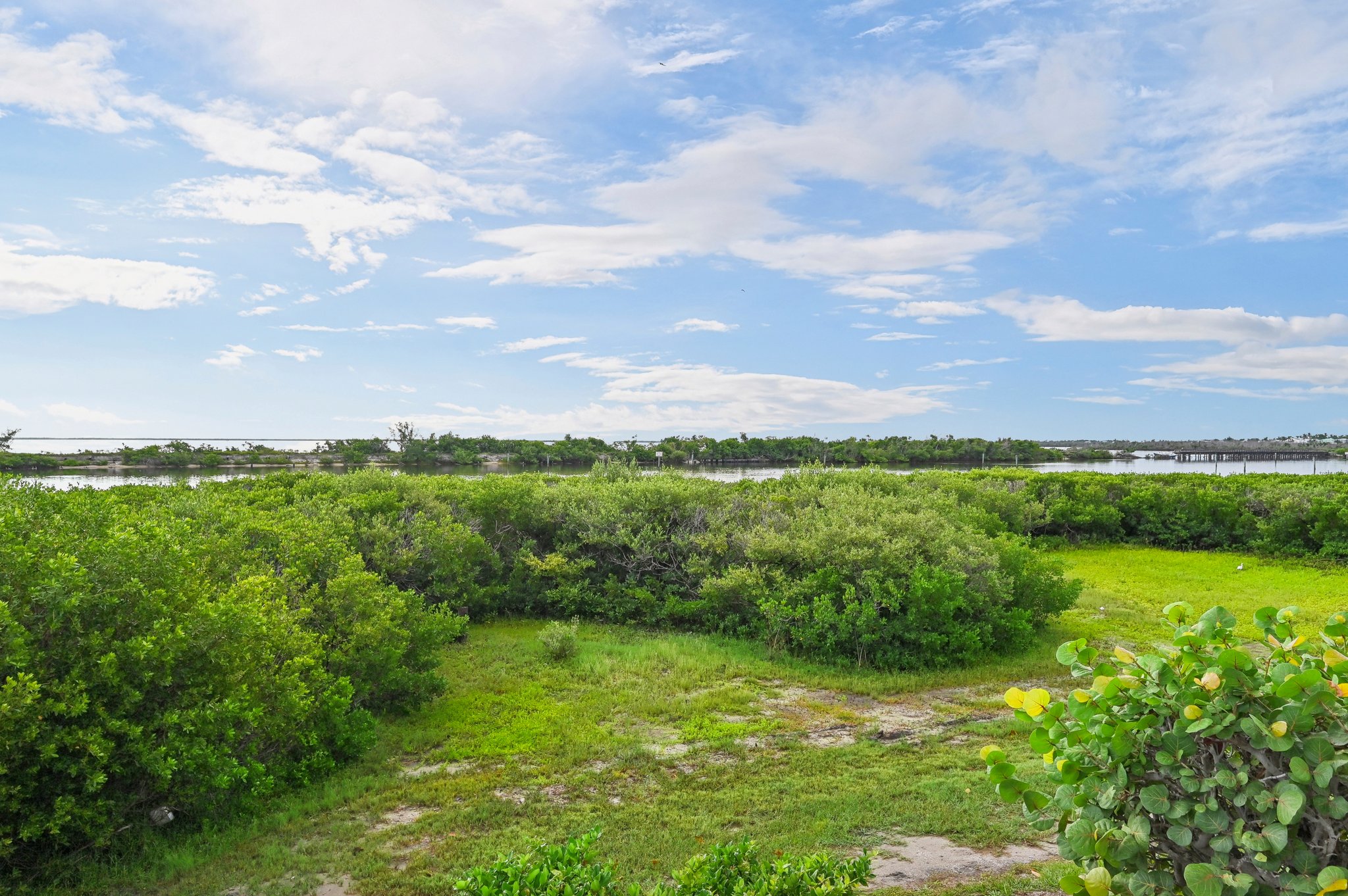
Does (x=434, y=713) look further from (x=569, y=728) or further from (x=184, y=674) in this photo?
(x=184, y=674)

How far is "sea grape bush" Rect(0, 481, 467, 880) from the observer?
491 centimetres

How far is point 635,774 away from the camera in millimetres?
6695

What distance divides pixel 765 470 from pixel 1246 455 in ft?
202

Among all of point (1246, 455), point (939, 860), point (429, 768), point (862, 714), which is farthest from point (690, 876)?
point (1246, 455)

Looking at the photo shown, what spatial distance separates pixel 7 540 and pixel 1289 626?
7.02 m

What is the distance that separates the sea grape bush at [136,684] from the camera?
491 centimetres

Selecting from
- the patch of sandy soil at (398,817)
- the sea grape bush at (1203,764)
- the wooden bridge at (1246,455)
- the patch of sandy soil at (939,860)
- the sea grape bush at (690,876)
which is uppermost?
the wooden bridge at (1246,455)

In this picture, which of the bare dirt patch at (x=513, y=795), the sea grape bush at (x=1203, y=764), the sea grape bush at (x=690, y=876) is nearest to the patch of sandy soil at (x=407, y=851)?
the bare dirt patch at (x=513, y=795)

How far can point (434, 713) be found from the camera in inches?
331

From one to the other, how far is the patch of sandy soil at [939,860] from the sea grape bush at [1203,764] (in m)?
2.24

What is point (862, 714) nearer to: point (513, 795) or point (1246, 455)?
point (513, 795)

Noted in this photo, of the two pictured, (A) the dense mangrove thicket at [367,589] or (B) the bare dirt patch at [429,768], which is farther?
(B) the bare dirt patch at [429,768]

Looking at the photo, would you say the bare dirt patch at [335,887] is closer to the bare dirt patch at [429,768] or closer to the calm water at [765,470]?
the bare dirt patch at [429,768]

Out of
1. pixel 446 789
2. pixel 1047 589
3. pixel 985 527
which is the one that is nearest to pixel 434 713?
pixel 446 789
